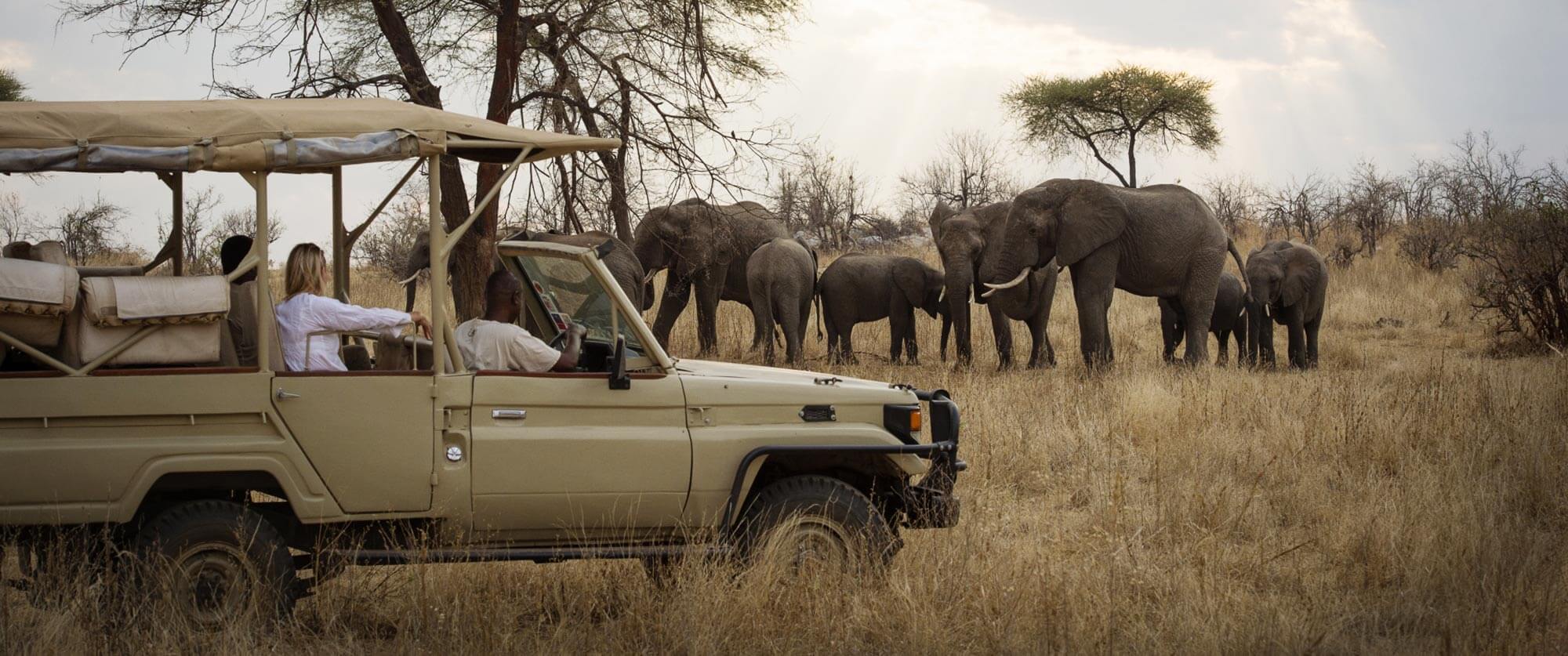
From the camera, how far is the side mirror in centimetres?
583

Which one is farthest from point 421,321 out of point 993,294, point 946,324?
point 946,324

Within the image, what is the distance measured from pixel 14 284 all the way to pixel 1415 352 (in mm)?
18248

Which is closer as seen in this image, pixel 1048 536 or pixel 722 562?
pixel 722 562

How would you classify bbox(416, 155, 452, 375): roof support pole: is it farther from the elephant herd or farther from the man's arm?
the elephant herd

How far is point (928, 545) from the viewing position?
7031 mm

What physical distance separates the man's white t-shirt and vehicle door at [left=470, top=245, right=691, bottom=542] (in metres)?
0.19

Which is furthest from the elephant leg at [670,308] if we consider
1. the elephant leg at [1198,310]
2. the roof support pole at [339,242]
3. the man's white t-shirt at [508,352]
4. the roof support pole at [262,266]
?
Answer: the roof support pole at [262,266]

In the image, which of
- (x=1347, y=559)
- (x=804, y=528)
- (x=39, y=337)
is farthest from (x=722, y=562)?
(x=1347, y=559)

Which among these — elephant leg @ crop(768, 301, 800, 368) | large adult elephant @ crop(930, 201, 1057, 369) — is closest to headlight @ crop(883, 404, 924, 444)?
large adult elephant @ crop(930, 201, 1057, 369)

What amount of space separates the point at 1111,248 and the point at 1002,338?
215 centimetres

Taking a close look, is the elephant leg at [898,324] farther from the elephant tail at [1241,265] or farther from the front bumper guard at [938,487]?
the front bumper guard at [938,487]

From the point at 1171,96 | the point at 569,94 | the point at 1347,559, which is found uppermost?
the point at 1171,96

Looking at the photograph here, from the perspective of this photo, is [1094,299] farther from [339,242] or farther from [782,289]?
[339,242]

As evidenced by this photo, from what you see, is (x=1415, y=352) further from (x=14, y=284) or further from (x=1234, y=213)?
(x=1234, y=213)
